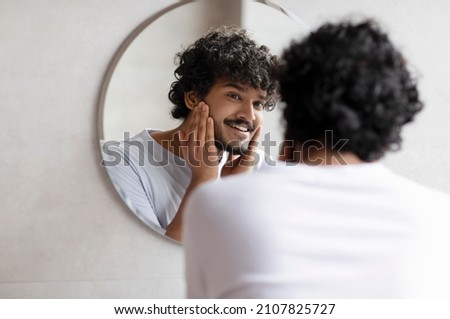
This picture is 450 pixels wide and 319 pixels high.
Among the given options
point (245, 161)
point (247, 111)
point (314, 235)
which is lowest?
point (314, 235)

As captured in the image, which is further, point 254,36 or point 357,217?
point 254,36

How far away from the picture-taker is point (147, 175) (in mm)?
1472

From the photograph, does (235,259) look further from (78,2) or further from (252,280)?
(78,2)

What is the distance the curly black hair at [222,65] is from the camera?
55.6 inches

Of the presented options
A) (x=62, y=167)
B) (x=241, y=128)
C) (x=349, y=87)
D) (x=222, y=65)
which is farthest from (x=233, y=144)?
(x=349, y=87)

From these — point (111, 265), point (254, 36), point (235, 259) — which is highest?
point (254, 36)

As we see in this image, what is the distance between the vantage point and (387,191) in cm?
72

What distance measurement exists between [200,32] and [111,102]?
26 cm

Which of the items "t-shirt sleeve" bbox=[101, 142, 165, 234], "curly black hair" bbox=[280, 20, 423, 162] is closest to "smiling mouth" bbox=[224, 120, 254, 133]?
"t-shirt sleeve" bbox=[101, 142, 165, 234]

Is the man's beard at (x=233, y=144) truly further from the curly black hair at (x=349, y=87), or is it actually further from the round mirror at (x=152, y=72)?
the curly black hair at (x=349, y=87)

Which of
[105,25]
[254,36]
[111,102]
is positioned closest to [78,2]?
[105,25]

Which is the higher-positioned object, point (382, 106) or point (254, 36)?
point (254, 36)

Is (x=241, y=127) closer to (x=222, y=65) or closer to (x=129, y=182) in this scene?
(x=222, y=65)

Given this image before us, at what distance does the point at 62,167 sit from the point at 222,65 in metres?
0.43
